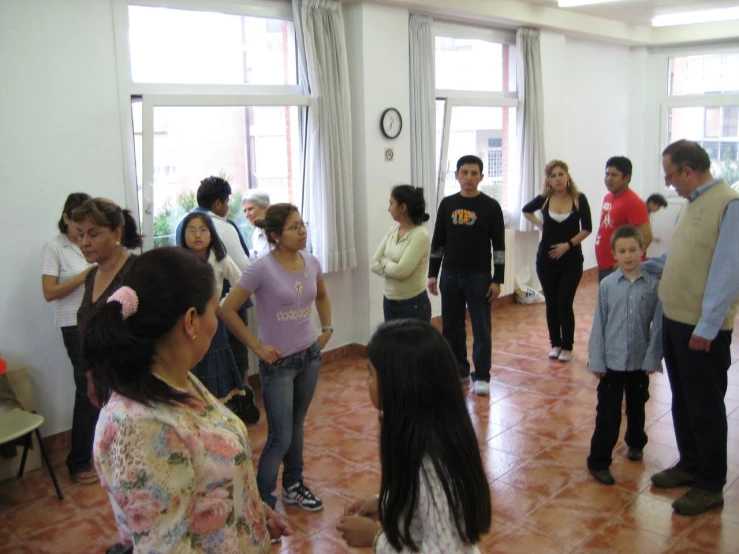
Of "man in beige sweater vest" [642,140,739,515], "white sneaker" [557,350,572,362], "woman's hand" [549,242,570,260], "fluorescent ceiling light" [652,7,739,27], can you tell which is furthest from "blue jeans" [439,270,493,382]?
"fluorescent ceiling light" [652,7,739,27]

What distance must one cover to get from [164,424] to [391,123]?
4.61 m

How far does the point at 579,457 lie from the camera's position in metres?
3.81

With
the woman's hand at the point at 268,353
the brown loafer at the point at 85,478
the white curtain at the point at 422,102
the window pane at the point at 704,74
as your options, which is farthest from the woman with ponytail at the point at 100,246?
the window pane at the point at 704,74

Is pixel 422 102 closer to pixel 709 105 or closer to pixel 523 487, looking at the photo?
pixel 523 487

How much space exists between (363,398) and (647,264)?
2192 millimetres

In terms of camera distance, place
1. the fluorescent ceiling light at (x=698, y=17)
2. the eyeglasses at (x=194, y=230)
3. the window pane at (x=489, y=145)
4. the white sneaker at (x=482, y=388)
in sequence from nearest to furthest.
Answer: the eyeglasses at (x=194, y=230)
the white sneaker at (x=482, y=388)
the window pane at (x=489, y=145)
the fluorescent ceiling light at (x=698, y=17)

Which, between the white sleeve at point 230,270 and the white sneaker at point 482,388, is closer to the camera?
the white sleeve at point 230,270

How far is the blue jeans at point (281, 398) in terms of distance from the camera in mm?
2980

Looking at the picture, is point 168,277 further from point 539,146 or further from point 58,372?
point 539,146

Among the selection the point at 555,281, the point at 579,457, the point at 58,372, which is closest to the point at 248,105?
the point at 58,372

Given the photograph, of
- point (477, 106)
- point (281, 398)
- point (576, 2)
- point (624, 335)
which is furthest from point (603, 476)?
point (576, 2)

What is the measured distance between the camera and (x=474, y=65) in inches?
270

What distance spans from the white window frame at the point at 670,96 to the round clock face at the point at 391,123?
4.76m

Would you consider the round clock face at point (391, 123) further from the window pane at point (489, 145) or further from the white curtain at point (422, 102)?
the window pane at point (489, 145)
